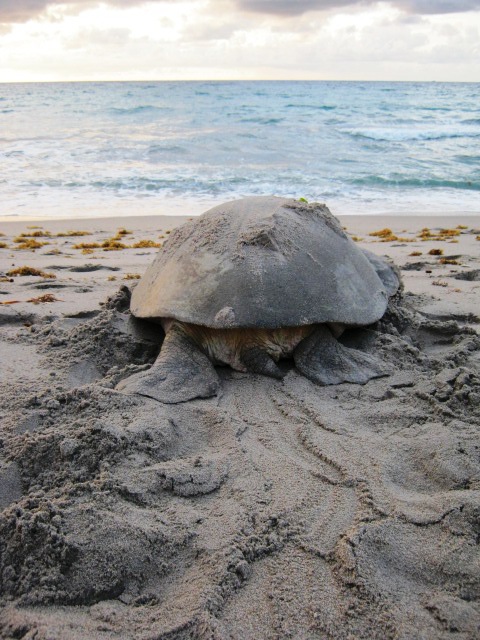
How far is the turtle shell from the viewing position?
107 inches

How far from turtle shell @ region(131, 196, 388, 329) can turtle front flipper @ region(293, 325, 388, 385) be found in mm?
180

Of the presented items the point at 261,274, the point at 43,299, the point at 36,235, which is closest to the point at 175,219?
the point at 36,235

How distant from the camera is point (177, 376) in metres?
2.74

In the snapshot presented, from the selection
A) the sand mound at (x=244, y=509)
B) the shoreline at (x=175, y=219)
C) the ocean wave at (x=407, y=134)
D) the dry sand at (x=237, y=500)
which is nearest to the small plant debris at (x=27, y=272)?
the dry sand at (x=237, y=500)

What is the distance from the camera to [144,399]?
2.54m

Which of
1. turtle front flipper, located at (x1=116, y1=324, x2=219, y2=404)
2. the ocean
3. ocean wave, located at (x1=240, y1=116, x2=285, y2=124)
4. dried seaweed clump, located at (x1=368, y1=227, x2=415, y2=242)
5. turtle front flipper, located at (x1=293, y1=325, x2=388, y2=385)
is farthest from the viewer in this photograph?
ocean wave, located at (x1=240, y1=116, x2=285, y2=124)

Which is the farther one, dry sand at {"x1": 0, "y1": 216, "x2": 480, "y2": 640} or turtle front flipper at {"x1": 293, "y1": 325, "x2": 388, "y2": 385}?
turtle front flipper at {"x1": 293, "y1": 325, "x2": 388, "y2": 385}

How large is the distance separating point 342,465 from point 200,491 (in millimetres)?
558

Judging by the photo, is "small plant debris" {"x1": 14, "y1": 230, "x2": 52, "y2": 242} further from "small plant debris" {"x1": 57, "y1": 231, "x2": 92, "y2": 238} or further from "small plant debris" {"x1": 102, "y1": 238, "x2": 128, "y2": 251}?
"small plant debris" {"x1": 102, "y1": 238, "x2": 128, "y2": 251}

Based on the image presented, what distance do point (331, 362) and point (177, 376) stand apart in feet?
2.66

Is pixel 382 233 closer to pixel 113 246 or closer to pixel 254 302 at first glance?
pixel 113 246

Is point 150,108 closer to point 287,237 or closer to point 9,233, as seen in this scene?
point 9,233

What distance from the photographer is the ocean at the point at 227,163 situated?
10.7 meters

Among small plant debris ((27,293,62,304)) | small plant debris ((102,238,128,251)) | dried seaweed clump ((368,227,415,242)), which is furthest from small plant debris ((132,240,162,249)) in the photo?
dried seaweed clump ((368,227,415,242))
